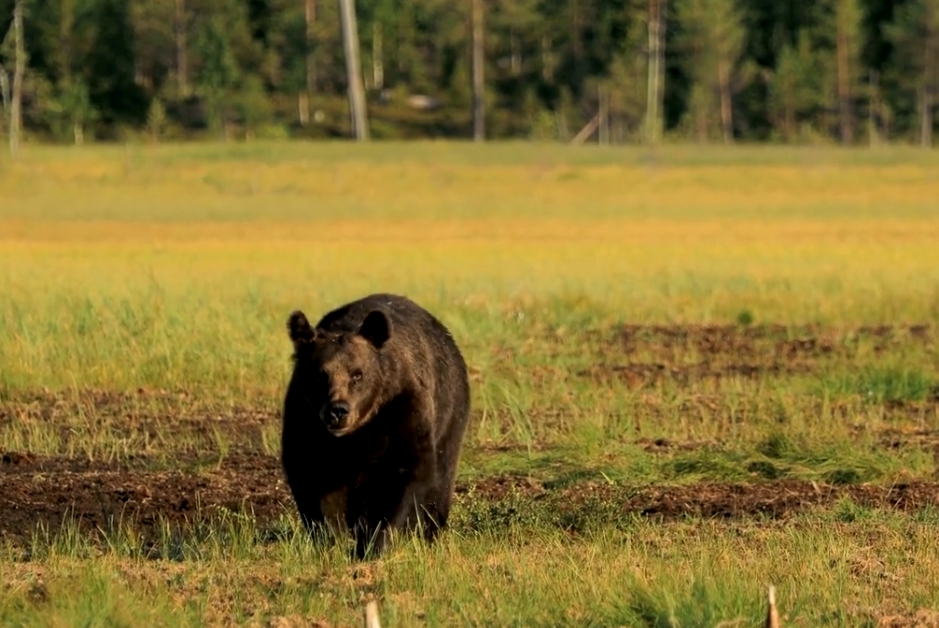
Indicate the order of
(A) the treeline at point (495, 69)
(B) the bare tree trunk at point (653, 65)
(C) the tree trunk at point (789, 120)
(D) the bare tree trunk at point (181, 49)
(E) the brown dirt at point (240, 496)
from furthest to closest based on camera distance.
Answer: (D) the bare tree trunk at point (181, 49) → (C) the tree trunk at point (789, 120) → (A) the treeline at point (495, 69) → (B) the bare tree trunk at point (653, 65) → (E) the brown dirt at point (240, 496)

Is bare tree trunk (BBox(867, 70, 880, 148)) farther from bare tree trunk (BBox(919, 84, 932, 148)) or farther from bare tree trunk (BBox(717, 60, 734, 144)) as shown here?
bare tree trunk (BBox(717, 60, 734, 144))

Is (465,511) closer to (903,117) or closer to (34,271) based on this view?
(34,271)

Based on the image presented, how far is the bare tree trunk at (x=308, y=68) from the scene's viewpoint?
9588 centimetres

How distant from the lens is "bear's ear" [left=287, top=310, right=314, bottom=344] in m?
8.37

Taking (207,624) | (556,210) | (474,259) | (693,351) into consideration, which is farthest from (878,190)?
(207,624)

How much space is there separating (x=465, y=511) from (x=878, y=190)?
1756 inches

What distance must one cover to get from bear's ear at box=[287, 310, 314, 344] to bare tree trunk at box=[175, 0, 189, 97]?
9067 cm

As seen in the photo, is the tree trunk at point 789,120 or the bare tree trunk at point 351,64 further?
the tree trunk at point 789,120

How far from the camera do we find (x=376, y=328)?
840 centimetres

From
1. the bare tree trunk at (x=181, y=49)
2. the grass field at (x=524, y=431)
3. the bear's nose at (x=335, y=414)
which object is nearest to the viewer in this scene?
the grass field at (x=524, y=431)

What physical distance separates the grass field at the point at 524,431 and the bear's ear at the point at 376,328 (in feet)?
3.31

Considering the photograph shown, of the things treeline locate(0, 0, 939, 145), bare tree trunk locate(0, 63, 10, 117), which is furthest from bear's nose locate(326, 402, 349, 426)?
treeline locate(0, 0, 939, 145)

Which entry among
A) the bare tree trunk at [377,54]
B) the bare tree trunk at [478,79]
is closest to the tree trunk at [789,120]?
the bare tree trunk at [478,79]

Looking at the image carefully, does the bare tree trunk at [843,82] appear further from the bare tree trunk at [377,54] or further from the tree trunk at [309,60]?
the tree trunk at [309,60]
